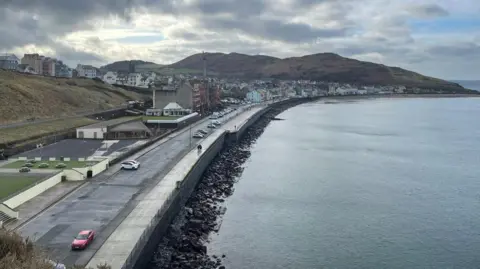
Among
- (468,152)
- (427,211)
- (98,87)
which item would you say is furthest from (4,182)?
(98,87)

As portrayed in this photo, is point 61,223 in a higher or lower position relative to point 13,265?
lower

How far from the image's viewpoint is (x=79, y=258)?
15594 millimetres

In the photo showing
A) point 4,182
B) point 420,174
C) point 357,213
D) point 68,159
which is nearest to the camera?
point 4,182

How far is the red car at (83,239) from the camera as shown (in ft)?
53.1

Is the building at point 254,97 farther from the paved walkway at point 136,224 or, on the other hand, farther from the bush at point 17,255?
the bush at point 17,255

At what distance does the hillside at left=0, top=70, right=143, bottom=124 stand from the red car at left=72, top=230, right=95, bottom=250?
29.8 meters

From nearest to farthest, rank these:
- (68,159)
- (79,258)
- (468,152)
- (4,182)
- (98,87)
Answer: (79,258), (4,182), (68,159), (468,152), (98,87)

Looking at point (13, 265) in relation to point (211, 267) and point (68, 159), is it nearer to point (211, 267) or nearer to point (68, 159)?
point (211, 267)

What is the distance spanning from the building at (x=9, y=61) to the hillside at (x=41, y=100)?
42290 millimetres

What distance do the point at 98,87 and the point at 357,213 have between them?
60.9m

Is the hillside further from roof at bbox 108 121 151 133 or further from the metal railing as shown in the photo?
the metal railing

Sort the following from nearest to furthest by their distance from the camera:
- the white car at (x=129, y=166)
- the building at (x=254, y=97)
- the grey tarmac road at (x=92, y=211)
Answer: the grey tarmac road at (x=92, y=211) < the white car at (x=129, y=166) < the building at (x=254, y=97)

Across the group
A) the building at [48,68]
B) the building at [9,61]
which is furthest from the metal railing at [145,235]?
the building at [48,68]

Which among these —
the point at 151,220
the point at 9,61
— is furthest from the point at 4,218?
the point at 9,61
